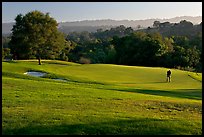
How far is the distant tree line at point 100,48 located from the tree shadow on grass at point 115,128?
3267 cm

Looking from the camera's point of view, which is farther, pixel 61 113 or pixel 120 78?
pixel 120 78

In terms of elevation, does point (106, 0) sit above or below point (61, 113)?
above

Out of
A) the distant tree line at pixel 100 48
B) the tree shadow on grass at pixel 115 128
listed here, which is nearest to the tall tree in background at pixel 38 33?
the distant tree line at pixel 100 48

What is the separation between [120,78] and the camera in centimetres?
3588

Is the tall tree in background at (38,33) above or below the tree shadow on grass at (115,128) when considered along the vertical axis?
above

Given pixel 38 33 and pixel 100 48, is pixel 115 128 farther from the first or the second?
pixel 100 48

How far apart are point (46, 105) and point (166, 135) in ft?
16.9

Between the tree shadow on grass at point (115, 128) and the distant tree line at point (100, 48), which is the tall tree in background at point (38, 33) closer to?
the distant tree line at point (100, 48)

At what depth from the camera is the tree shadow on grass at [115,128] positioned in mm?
8859

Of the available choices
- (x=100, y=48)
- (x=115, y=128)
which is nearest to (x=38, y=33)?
(x=115, y=128)

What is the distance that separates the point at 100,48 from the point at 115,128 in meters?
87.2

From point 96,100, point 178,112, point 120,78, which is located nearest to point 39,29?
point 120,78

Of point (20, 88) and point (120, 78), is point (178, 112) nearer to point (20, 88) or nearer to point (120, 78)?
point (20, 88)

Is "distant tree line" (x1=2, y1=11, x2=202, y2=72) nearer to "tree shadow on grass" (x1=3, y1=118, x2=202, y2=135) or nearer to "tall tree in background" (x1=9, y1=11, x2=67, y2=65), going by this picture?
"tall tree in background" (x1=9, y1=11, x2=67, y2=65)
